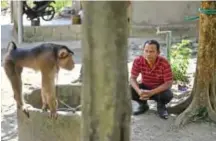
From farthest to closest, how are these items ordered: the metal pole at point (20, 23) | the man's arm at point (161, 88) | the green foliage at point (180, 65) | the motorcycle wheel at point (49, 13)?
the motorcycle wheel at point (49, 13), the metal pole at point (20, 23), the green foliage at point (180, 65), the man's arm at point (161, 88)

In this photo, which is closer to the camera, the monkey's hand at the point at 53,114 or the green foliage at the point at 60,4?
the monkey's hand at the point at 53,114

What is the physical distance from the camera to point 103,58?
2238 mm

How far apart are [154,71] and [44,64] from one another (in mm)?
1615

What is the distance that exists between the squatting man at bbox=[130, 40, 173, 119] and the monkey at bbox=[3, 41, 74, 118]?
1352 millimetres

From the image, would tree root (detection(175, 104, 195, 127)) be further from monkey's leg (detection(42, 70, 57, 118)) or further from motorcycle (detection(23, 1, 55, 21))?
motorcycle (detection(23, 1, 55, 21))

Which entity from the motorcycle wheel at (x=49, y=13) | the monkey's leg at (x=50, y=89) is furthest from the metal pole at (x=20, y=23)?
the monkey's leg at (x=50, y=89)

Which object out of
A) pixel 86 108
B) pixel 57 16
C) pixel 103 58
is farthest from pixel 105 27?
pixel 57 16

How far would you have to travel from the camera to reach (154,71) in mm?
5289

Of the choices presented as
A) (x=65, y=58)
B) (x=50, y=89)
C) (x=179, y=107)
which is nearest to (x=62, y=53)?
(x=65, y=58)

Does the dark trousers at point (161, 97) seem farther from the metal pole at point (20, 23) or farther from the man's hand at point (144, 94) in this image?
the metal pole at point (20, 23)

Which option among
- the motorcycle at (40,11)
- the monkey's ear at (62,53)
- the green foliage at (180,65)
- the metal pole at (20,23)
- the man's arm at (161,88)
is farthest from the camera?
the motorcycle at (40,11)

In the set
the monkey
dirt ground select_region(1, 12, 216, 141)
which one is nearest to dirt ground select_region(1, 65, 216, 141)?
dirt ground select_region(1, 12, 216, 141)

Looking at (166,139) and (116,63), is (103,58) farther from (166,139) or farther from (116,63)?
(166,139)

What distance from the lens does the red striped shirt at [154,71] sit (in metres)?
5.22
